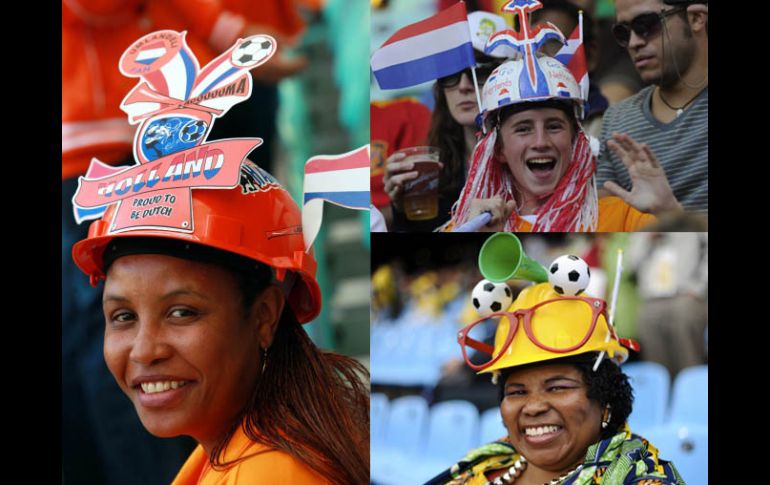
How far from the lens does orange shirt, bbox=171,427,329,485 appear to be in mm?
3381

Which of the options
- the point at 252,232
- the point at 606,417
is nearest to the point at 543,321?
the point at 606,417

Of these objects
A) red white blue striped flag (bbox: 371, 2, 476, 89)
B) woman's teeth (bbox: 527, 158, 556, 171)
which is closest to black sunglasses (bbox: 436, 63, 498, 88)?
red white blue striped flag (bbox: 371, 2, 476, 89)

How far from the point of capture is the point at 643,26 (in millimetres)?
3477

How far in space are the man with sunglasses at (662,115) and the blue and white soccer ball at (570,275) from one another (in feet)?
1.38

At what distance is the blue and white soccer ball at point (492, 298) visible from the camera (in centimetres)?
336

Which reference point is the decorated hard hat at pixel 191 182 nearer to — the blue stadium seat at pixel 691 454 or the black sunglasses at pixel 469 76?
the black sunglasses at pixel 469 76

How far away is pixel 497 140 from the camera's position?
360cm

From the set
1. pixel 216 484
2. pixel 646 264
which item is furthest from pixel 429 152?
pixel 216 484

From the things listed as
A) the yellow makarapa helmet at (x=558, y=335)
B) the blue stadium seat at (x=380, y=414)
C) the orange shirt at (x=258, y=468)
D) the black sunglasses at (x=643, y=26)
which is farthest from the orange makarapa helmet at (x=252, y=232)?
the black sunglasses at (x=643, y=26)

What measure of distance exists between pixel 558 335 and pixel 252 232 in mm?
1198

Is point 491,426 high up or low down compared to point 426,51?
down

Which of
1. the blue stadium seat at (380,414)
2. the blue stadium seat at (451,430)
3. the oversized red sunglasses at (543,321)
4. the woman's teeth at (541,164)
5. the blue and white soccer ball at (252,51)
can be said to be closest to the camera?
the oversized red sunglasses at (543,321)

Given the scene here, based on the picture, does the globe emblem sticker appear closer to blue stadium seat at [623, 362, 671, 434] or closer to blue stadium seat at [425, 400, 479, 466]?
blue stadium seat at [425, 400, 479, 466]

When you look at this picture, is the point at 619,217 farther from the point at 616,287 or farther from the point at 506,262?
the point at 506,262
